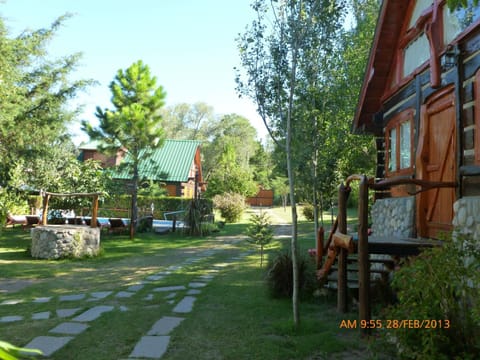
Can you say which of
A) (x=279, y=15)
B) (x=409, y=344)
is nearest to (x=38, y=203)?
(x=279, y=15)

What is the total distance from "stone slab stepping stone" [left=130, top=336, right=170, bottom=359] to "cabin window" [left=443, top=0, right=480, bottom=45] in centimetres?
561

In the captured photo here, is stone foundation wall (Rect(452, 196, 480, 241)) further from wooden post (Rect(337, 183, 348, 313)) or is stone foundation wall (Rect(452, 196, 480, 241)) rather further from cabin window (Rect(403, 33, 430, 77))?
cabin window (Rect(403, 33, 430, 77))

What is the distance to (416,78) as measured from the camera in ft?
24.8

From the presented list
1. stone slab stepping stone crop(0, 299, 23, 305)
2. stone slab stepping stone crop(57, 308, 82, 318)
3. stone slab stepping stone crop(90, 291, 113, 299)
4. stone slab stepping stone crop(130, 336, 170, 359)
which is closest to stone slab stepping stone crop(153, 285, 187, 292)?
stone slab stepping stone crop(90, 291, 113, 299)

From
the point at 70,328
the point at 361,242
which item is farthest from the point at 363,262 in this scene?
the point at 70,328

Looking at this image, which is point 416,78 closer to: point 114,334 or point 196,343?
point 196,343

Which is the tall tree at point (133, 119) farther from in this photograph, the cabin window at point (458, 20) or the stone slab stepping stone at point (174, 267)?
the cabin window at point (458, 20)

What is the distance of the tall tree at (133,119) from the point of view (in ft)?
56.5

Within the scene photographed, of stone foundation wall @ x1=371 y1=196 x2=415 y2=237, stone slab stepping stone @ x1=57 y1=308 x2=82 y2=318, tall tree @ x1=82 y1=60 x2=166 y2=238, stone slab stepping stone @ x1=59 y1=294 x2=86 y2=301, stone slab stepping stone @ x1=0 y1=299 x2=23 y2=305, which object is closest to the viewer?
stone slab stepping stone @ x1=57 y1=308 x2=82 y2=318

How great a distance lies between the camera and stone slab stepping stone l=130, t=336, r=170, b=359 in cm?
413

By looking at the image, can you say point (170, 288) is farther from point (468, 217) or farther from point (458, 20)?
point (458, 20)

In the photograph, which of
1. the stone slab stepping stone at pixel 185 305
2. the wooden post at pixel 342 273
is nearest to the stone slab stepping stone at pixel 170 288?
the stone slab stepping stone at pixel 185 305

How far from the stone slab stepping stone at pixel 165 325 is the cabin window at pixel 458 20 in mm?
5579

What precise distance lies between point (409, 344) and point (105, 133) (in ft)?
53.6
